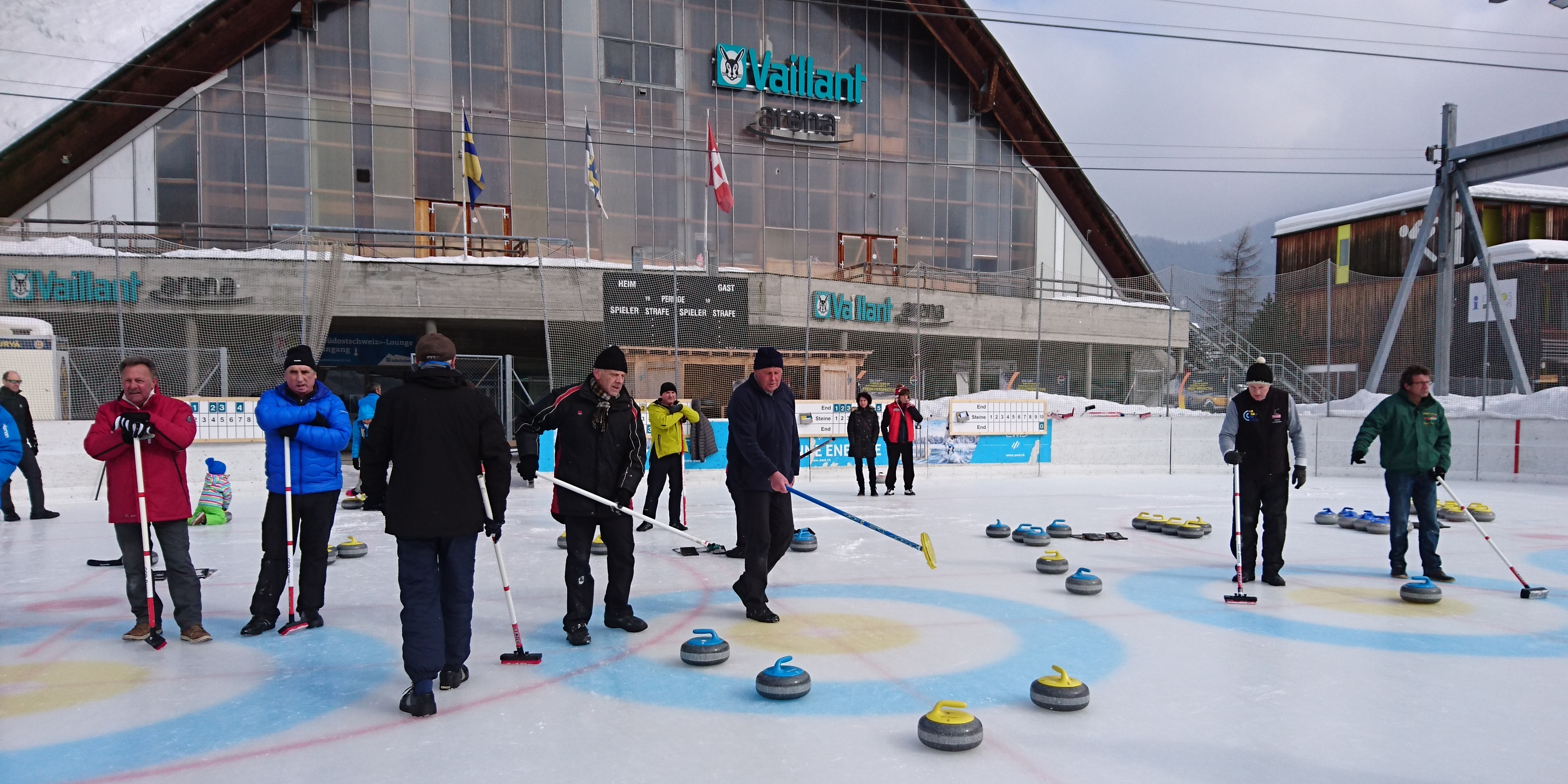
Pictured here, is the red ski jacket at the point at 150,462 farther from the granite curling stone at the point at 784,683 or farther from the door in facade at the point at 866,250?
the door in facade at the point at 866,250

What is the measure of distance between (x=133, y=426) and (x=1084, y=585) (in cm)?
645

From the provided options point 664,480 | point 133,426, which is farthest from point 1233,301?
point 133,426

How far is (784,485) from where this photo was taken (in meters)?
6.20

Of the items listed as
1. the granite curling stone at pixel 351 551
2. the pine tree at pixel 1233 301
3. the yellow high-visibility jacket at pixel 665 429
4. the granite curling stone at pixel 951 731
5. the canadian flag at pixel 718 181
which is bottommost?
the granite curling stone at pixel 351 551

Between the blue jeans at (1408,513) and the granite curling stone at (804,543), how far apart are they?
4.96m

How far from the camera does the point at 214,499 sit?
1140 centimetres

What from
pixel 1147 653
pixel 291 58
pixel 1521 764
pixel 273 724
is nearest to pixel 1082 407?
pixel 1147 653

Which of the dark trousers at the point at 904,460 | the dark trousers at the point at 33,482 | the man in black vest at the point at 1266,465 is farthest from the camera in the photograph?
the dark trousers at the point at 904,460

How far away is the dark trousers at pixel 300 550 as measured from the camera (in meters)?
5.82

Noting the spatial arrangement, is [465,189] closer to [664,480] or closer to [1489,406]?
[664,480]

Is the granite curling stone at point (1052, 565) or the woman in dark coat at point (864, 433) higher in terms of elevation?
the woman in dark coat at point (864, 433)

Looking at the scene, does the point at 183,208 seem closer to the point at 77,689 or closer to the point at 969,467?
the point at 969,467

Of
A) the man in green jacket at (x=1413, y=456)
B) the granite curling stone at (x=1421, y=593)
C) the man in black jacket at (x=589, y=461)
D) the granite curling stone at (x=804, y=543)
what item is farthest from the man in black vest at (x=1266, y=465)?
the man in black jacket at (x=589, y=461)

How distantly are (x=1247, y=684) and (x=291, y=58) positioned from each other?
31.8 meters
